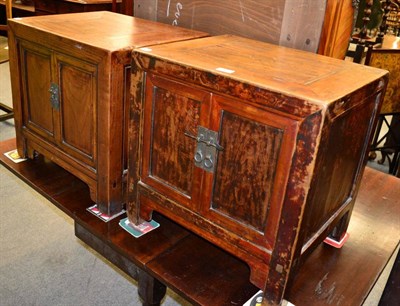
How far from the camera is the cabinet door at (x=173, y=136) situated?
86 centimetres

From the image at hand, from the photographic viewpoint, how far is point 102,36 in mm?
1050

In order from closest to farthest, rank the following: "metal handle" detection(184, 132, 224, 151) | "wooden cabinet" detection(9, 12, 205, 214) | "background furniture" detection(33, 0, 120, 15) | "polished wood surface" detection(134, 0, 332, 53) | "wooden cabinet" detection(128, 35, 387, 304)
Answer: "wooden cabinet" detection(128, 35, 387, 304) < "metal handle" detection(184, 132, 224, 151) < "wooden cabinet" detection(9, 12, 205, 214) < "polished wood surface" detection(134, 0, 332, 53) < "background furniture" detection(33, 0, 120, 15)

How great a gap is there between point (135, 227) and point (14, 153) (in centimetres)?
57

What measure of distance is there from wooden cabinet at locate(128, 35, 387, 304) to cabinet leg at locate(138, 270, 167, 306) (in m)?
0.18

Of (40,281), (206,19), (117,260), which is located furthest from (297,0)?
(40,281)

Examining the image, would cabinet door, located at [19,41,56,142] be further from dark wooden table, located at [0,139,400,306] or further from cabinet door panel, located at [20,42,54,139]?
dark wooden table, located at [0,139,400,306]

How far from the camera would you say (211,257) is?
1001 millimetres

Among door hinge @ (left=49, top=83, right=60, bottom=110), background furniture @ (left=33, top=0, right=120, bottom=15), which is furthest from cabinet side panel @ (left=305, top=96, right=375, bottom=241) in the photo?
background furniture @ (left=33, top=0, right=120, bottom=15)

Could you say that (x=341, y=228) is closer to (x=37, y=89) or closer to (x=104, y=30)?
(x=104, y=30)

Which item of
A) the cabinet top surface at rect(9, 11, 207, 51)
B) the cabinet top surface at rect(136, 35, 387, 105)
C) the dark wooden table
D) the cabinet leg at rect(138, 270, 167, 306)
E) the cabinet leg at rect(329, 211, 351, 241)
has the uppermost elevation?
the cabinet top surface at rect(136, 35, 387, 105)

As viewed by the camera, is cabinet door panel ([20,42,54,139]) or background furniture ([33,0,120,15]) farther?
background furniture ([33,0,120,15])

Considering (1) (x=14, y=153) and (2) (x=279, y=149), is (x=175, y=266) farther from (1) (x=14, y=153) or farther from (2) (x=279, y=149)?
(1) (x=14, y=153)

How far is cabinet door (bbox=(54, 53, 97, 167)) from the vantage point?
1015mm

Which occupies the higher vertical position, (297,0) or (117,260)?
(297,0)
